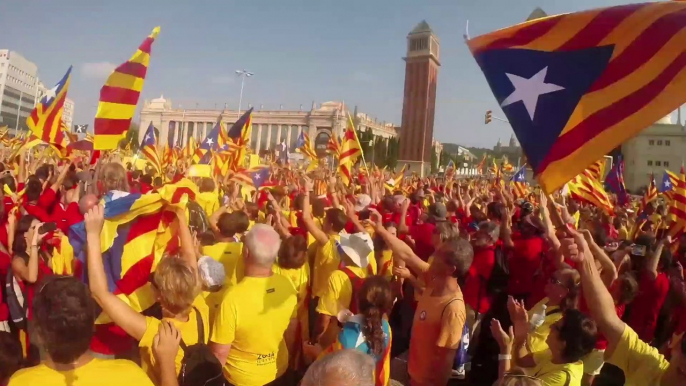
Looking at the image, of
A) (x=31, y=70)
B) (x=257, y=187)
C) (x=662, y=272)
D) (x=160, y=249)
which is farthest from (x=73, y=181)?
(x=31, y=70)

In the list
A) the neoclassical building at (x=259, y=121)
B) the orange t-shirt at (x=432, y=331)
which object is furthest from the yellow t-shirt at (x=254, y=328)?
the neoclassical building at (x=259, y=121)

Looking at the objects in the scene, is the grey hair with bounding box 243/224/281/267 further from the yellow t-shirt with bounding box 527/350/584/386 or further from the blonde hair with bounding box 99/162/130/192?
the blonde hair with bounding box 99/162/130/192

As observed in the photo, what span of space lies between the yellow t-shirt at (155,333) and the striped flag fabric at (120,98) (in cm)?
266

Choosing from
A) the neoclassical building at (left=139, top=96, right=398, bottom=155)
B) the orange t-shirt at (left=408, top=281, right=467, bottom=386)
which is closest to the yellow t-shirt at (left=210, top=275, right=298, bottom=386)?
the orange t-shirt at (left=408, top=281, right=467, bottom=386)

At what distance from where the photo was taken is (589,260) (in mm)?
2670

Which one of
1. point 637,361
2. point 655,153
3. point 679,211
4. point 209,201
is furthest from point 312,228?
point 655,153

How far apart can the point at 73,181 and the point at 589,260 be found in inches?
228

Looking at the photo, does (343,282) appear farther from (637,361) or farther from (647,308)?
(647,308)

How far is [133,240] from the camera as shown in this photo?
309 cm

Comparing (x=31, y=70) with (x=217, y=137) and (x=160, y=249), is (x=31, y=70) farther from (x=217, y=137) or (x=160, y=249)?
(x=160, y=249)

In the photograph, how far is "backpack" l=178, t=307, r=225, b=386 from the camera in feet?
7.46

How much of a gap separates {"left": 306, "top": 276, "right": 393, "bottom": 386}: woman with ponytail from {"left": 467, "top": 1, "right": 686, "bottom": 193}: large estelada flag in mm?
1059

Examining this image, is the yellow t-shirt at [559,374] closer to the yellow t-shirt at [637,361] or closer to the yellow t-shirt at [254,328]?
the yellow t-shirt at [637,361]

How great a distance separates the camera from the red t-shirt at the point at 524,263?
4969 millimetres
